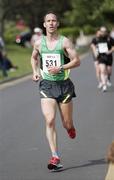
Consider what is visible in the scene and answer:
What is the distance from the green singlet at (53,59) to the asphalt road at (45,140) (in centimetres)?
108

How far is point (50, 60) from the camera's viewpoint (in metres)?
8.60

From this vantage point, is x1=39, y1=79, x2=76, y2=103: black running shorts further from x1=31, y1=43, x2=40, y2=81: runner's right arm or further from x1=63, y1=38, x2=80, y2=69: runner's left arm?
x1=63, y1=38, x2=80, y2=69: runner's left arm

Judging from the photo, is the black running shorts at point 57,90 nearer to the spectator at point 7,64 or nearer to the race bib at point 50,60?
the race bib at point 50,60

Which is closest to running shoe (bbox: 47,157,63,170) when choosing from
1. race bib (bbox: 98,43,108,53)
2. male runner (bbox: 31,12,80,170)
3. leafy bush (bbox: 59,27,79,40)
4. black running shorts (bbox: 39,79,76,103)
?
male runner (bbox: 31,12,80,170)

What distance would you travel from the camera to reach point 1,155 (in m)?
9.73

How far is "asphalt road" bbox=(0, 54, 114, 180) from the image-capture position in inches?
335

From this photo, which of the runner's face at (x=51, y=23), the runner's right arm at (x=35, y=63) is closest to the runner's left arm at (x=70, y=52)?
the runner's face at (x=51, y=23)

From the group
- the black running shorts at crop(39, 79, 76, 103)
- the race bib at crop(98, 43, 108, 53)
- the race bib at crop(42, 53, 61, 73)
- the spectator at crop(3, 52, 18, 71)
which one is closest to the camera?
the race bib at crop(42, 53, 61, 73)

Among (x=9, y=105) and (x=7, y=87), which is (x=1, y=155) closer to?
(x=9, y=105)

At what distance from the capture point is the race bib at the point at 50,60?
8602mm

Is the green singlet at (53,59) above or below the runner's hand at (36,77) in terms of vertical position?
above

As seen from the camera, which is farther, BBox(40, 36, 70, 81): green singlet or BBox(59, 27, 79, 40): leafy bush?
BBox(59, 27, 79, 40): leafy bush

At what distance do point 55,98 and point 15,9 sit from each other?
183ft

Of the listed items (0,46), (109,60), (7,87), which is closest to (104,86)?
(109,60)
